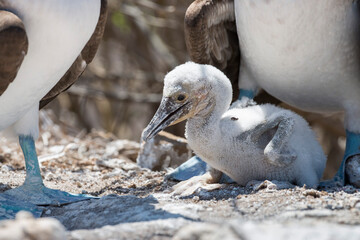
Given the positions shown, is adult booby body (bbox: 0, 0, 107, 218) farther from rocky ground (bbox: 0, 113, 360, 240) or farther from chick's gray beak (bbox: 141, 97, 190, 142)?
chick's gray beak (bbox: 141, 97, 190, 142)

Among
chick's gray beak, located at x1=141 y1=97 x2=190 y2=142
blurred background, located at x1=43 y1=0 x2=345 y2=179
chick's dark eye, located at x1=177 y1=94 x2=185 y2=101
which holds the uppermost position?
chick's dark eye, located at x1=177 y1=94 x2=185 y2=101

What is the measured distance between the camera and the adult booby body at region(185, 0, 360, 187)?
13.6ft

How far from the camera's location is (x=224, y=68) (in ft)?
16.1

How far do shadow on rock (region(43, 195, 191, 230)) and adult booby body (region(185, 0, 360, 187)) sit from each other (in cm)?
145

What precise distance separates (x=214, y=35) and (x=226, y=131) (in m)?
1.17

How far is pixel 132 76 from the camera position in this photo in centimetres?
784

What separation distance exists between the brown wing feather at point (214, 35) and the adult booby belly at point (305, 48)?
208mm

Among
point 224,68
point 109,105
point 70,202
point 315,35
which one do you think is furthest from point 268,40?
point 109,105

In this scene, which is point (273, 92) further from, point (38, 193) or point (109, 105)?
point (109, 105)

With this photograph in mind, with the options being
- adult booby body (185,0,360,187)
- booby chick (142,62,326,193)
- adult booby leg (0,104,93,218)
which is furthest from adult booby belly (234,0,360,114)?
adult booby leg (0,104,93,218)

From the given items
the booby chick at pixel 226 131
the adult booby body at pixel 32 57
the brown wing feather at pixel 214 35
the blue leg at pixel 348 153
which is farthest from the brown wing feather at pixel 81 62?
the blue leg at pixel 348 153

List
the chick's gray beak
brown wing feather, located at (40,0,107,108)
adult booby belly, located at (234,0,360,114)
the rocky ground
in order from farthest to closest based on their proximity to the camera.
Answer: brown wing feather, located at (40,0,107,108)
adult booby belly, located at (234,0,360,114)
the chick's gray beak
the rocky ground

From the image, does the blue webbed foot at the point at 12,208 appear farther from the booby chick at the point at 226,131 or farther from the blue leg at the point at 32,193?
the booby chick at the point at 226,131

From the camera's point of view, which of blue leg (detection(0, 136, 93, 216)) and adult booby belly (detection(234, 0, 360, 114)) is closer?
blue leg (detection(0, 136, 93, 216))
